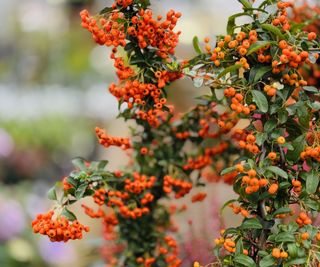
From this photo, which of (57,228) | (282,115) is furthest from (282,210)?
(57,228)

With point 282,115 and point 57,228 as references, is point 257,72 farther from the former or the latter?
point 57,228

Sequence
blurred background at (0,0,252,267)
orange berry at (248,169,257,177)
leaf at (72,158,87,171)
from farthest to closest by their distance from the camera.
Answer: blurred background at (0,0,252,267), leaf at (72,158,87,171), orange berry at (248,169,257,177)

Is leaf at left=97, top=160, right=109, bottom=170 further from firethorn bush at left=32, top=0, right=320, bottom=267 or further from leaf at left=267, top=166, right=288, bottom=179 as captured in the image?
leaf at left=267, top=166, right=288, bottom=179

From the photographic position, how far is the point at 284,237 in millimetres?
983

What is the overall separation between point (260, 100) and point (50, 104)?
506cm

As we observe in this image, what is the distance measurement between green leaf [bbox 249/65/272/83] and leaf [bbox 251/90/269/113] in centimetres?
2

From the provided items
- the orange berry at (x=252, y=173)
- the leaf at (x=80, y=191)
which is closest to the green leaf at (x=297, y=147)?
the orange berry at (x=252, y=173)

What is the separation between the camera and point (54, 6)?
22.7ft

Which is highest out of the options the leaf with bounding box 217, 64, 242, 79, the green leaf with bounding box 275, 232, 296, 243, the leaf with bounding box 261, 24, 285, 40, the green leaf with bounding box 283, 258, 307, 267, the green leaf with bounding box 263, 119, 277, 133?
the leaf with bounding box 261, 24, 285, 40

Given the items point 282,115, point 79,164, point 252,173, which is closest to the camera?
point 252,173

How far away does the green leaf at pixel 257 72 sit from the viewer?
1.04 meters

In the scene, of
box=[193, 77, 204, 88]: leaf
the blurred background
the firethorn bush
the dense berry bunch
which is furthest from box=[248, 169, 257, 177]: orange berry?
the blurred background

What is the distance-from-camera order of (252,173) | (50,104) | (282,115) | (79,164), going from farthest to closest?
1. (50,104)
2. (79,164)
3. (282,115)
4. (252,173)

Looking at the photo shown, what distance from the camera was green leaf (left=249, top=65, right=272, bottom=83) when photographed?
40.9 inches
